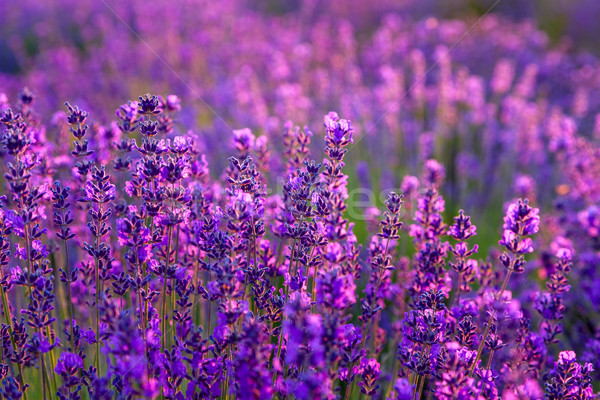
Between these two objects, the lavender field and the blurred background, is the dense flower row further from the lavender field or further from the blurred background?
the blurred background

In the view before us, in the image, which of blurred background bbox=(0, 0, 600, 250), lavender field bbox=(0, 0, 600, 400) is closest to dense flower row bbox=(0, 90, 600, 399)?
lavender field bbox=(0, 0, 600, 400)

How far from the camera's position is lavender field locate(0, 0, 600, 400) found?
1.82 m

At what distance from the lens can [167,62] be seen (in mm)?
7914

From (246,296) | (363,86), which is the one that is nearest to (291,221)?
(246,296)

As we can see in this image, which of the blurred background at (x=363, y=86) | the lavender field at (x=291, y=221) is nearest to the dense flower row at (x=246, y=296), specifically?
the lavender field at (x=291, y=221)

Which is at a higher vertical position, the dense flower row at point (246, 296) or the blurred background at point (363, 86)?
the blurred background at point (363, 86)

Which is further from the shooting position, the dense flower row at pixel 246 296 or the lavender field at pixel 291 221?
the lavender field at pixel 291 221

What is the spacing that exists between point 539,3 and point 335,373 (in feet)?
47.8

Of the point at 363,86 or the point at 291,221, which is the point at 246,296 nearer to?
the point at 291,221

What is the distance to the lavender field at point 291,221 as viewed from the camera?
1819 mm

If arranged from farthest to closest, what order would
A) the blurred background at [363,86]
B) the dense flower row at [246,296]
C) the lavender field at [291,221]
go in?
the blurred background at [363,86] → the lavender field at [291,221] → the dense flower row at [246,296]

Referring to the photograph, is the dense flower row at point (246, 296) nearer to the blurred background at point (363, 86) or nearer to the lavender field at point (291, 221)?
the lavender field at point (291, 221)

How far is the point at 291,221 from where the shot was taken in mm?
2182

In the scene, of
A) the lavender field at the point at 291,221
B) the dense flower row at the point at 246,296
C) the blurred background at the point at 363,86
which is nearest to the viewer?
the dense flower row at the point at 246,296
